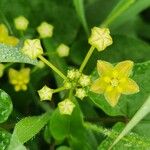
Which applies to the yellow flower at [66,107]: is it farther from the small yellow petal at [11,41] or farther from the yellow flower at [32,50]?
the small yellow petal at [11,41]

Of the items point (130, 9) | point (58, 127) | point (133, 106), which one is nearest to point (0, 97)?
point (58, 127)

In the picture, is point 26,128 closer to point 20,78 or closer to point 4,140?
point 4,140

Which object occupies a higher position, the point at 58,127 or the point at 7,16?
the point at 7,16

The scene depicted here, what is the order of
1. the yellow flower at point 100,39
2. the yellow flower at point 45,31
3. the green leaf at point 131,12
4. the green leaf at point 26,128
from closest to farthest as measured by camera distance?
the green leaf at point 26,128
the yellow flower at point 100,39
the yellow flower at point 45,31
the green leaf at point 131,12

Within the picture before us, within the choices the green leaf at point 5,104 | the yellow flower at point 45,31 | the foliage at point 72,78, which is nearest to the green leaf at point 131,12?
the foliage at point 72,78

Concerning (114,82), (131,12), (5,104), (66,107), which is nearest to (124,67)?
(114,82)

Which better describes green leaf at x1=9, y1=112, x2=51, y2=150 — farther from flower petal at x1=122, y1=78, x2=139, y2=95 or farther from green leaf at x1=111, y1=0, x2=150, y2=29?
green leaf at x1=111, y1=0, x2=150, y2=29

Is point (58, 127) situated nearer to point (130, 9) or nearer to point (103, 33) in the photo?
point (103, 33)
